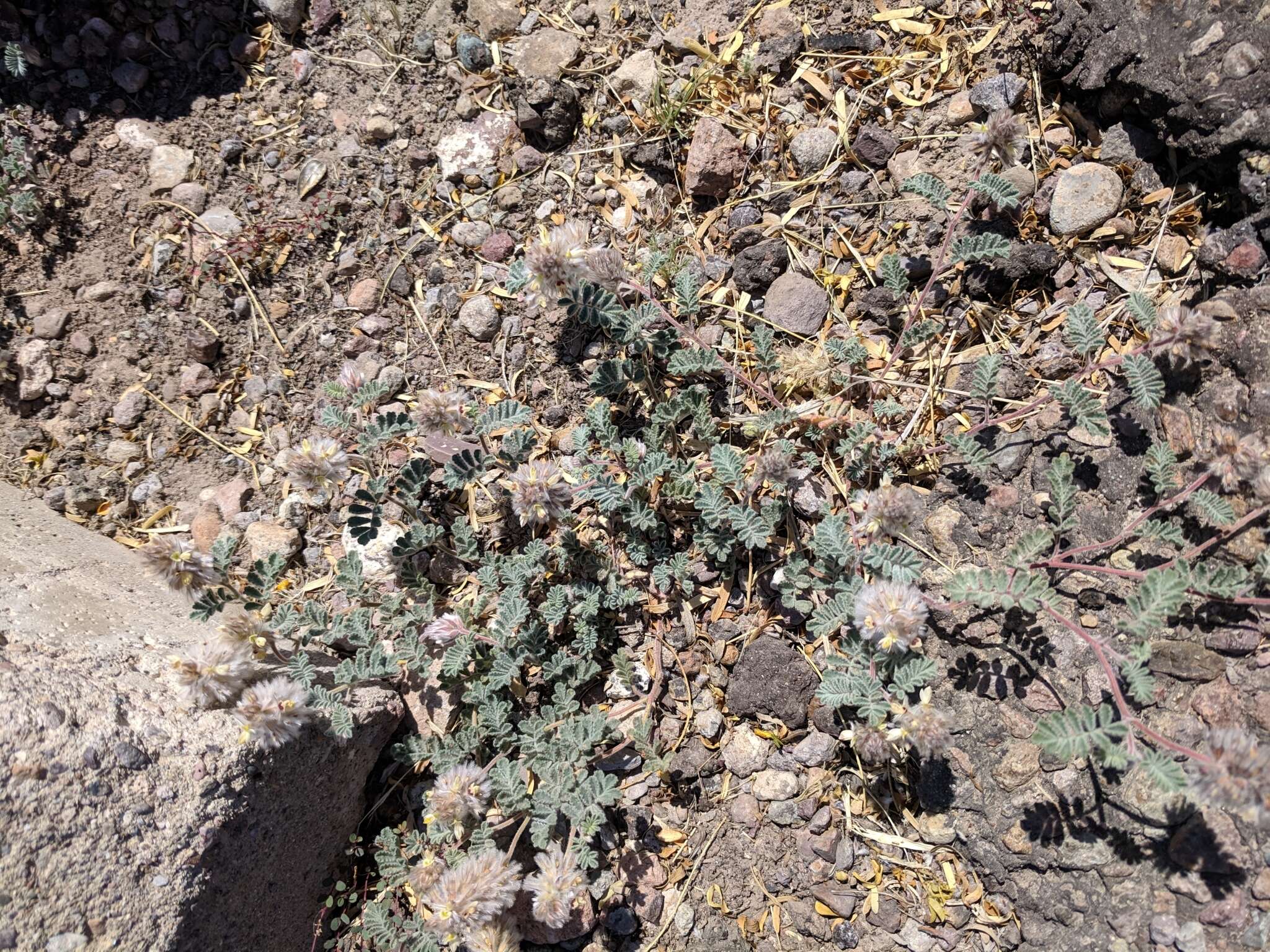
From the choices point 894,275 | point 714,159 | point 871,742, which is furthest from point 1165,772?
point 714,159

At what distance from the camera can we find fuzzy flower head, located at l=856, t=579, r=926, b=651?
262 cm

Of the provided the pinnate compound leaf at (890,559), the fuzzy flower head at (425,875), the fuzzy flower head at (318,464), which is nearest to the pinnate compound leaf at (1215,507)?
the pinnate compound leaf at (890,559)

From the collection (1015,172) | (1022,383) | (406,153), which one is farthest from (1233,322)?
(406,153)

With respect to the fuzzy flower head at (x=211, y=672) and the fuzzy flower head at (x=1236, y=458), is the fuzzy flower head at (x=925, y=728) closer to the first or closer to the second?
the fuzzy flower head at (x=1236, y=458)

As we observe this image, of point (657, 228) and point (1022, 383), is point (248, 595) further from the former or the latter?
point (1022, 383)

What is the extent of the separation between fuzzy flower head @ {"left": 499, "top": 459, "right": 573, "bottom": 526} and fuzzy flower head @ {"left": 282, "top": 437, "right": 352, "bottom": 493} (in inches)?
25.5

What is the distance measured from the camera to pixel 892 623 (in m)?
2.63

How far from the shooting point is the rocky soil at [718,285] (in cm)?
284

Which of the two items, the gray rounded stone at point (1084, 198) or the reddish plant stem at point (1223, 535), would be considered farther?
the gray rounded stone at point (1084, 198)

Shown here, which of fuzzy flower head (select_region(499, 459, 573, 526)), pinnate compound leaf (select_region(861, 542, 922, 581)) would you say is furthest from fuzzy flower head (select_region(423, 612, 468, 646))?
pinnate compound leaf (select_region(861, 542, 922, 581))

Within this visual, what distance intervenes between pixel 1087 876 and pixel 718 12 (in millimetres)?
3657

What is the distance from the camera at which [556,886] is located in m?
2.66

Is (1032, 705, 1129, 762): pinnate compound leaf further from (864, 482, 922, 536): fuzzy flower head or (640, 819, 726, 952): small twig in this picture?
(640, 819, 726, 952): small twig

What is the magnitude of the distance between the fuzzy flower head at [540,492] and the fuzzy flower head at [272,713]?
3.24 ft
